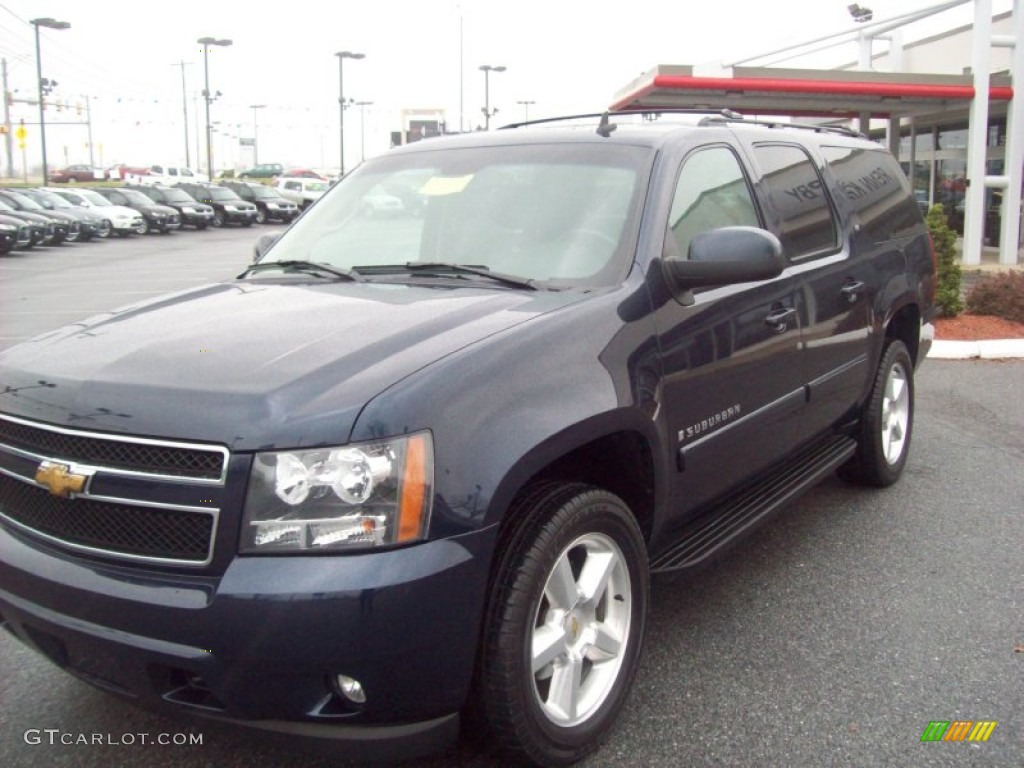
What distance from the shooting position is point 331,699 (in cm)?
228

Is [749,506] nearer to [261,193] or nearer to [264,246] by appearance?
[264,246]

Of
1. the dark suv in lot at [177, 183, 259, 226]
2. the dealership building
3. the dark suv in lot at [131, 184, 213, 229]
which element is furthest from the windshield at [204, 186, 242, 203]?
the dealership building

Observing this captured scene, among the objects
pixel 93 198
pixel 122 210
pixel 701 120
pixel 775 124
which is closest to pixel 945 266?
pixel 775 124

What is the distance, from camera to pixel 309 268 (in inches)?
145

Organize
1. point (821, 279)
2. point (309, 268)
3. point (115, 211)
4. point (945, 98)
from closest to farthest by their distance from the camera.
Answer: point (309, 268), point (821, 279), point (945, 98), point (115, 211)

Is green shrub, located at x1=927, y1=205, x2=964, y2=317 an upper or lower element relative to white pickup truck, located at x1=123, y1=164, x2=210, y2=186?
lower

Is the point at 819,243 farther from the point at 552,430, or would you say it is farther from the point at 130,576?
the point at 130,576

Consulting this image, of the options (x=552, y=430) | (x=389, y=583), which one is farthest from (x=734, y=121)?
(x=389, y=583)

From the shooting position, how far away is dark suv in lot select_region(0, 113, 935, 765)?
225 centimetres

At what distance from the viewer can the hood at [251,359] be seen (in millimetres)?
2305

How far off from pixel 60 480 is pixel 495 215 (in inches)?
71.5

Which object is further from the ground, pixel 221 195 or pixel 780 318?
pixel 221 195

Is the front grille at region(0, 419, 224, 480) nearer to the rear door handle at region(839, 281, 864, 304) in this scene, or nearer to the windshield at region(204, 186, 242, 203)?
the rear door handle at region(839, 281, 864, 304)

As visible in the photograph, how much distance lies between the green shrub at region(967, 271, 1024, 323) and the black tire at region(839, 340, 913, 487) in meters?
6.38
